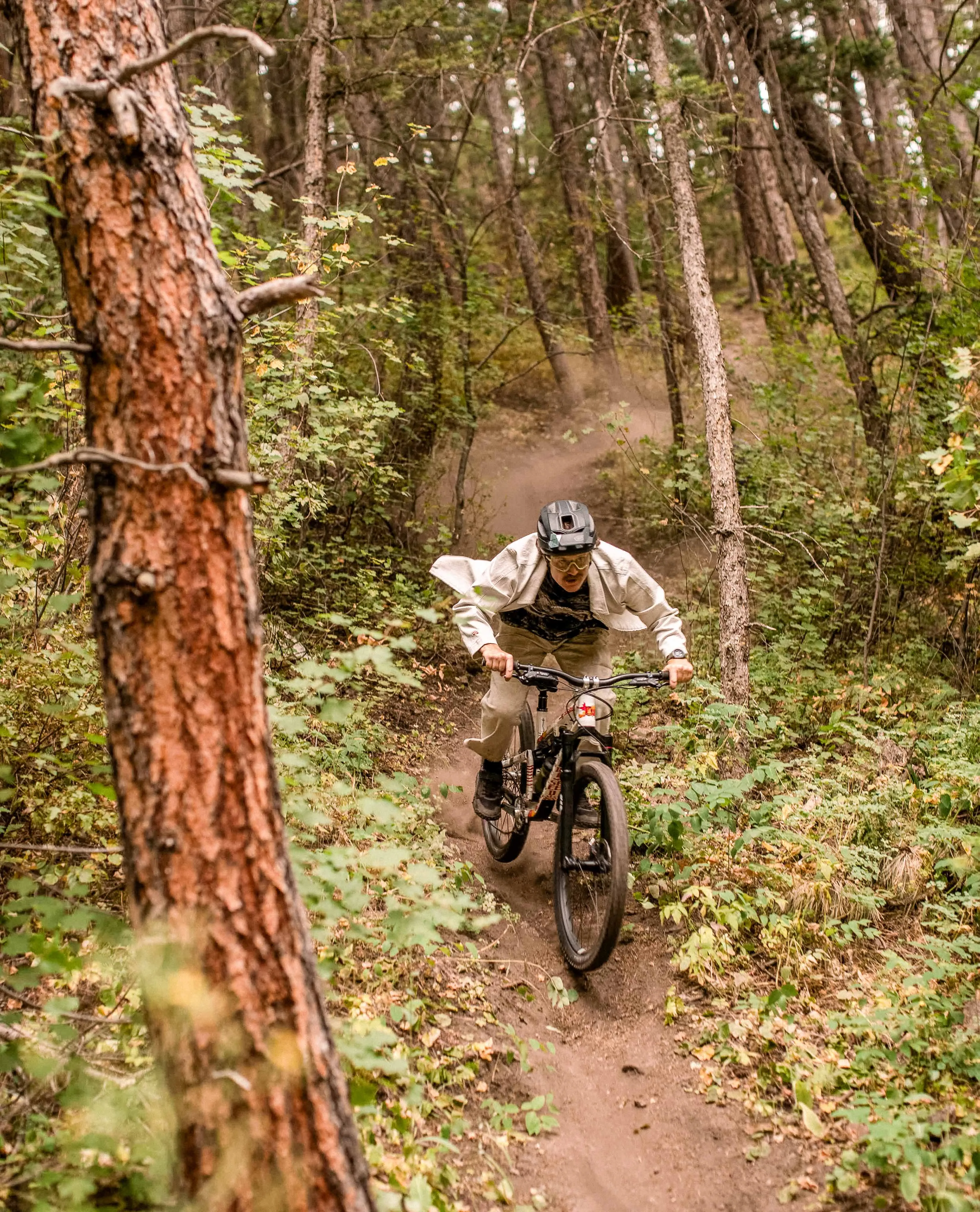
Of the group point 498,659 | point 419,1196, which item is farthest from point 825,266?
point 419,1196

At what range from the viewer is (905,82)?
Answer: 14.2m

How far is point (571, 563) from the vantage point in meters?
5.00

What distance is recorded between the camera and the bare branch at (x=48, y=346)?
2.17 meters

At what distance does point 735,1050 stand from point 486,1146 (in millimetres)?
1332

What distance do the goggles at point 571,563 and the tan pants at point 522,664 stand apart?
704 mm

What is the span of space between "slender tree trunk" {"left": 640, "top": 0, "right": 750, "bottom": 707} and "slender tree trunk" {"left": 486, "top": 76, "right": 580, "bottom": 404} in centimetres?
617

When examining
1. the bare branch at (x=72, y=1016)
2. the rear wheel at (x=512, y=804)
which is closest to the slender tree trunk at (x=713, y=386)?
the rear wheel at (x=512, y=804)

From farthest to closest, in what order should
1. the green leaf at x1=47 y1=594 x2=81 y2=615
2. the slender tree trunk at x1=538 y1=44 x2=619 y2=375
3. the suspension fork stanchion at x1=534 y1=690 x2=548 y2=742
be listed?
the slender tree trunk at x1=538 y1=44 x2=619 y2=375, the suspension fork stanchion at x1=534 y1=690 x2=548 y2=742, the green leaf at x1=47 y1=594 x2=81 y2=615

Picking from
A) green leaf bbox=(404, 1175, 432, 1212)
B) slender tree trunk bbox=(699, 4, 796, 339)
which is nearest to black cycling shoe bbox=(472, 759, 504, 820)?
green leaf bbox=(404, 1175, 432, 1212)

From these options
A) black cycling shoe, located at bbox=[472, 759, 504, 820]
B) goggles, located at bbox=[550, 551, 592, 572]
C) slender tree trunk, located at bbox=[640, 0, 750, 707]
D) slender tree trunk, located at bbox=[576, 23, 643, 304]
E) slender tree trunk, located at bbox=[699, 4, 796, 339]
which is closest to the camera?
goggles, located at bbox=[550, 551, 592, 572]

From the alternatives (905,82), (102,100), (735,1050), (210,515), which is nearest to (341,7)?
(905,82)

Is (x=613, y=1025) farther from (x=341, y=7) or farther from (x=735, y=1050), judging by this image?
(x=341, y=7)

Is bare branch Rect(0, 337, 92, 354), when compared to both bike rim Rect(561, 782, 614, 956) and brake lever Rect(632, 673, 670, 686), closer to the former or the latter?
brake lever Rect(632, 673, 670, 686)

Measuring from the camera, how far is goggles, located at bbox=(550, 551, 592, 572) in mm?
4949
